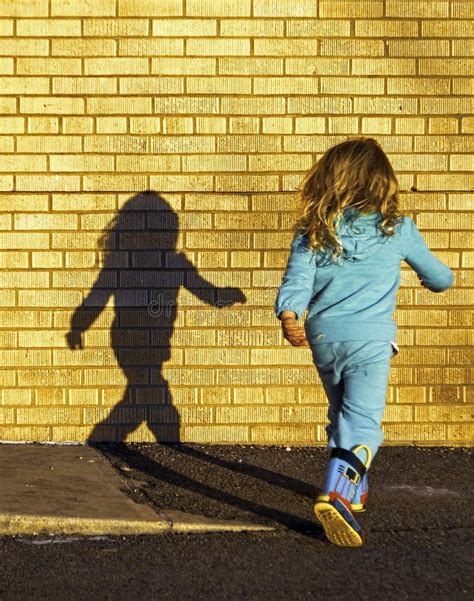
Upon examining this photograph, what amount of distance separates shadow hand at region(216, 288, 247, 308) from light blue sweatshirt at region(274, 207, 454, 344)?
6.59ft

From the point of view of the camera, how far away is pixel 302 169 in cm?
654

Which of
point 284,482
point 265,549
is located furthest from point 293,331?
point 284,482

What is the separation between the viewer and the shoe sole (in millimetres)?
4117

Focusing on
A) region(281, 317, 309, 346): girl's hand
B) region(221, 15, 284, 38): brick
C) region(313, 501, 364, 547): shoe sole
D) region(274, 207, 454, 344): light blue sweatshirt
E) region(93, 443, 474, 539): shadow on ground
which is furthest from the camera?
region(221, 15, 284, 38): brick

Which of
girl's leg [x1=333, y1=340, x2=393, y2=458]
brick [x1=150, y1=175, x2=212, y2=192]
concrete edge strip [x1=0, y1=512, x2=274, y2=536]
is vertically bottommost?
concrete edge strip [x1=0, y1=512, x2=274, y2=536]

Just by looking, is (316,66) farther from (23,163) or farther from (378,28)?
(23,163)

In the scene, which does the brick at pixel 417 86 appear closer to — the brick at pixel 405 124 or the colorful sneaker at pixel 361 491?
the brick at pixel 405 124

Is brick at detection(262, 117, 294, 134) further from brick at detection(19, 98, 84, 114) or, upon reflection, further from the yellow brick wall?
brick at detection(19, 98, 84, 114)

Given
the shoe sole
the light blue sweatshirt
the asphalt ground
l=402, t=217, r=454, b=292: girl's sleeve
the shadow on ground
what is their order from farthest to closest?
the shadow on ground, l=402, t=217, r=454, b=292: girl's sleeve, the light blue sweatshirt, the shoe sole, the asphalt ground

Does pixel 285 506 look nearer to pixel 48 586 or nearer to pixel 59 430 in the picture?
pixel 48 586

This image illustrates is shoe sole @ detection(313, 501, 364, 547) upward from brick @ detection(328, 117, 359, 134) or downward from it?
downward

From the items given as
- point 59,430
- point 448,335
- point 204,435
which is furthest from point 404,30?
point 59,430

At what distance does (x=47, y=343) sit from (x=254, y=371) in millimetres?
1327

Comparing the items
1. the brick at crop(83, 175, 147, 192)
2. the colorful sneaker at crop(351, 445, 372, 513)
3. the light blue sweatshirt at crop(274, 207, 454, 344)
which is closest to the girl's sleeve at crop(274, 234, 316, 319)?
the light blue sweatshirt at crop(274, 207, 454, 344)
